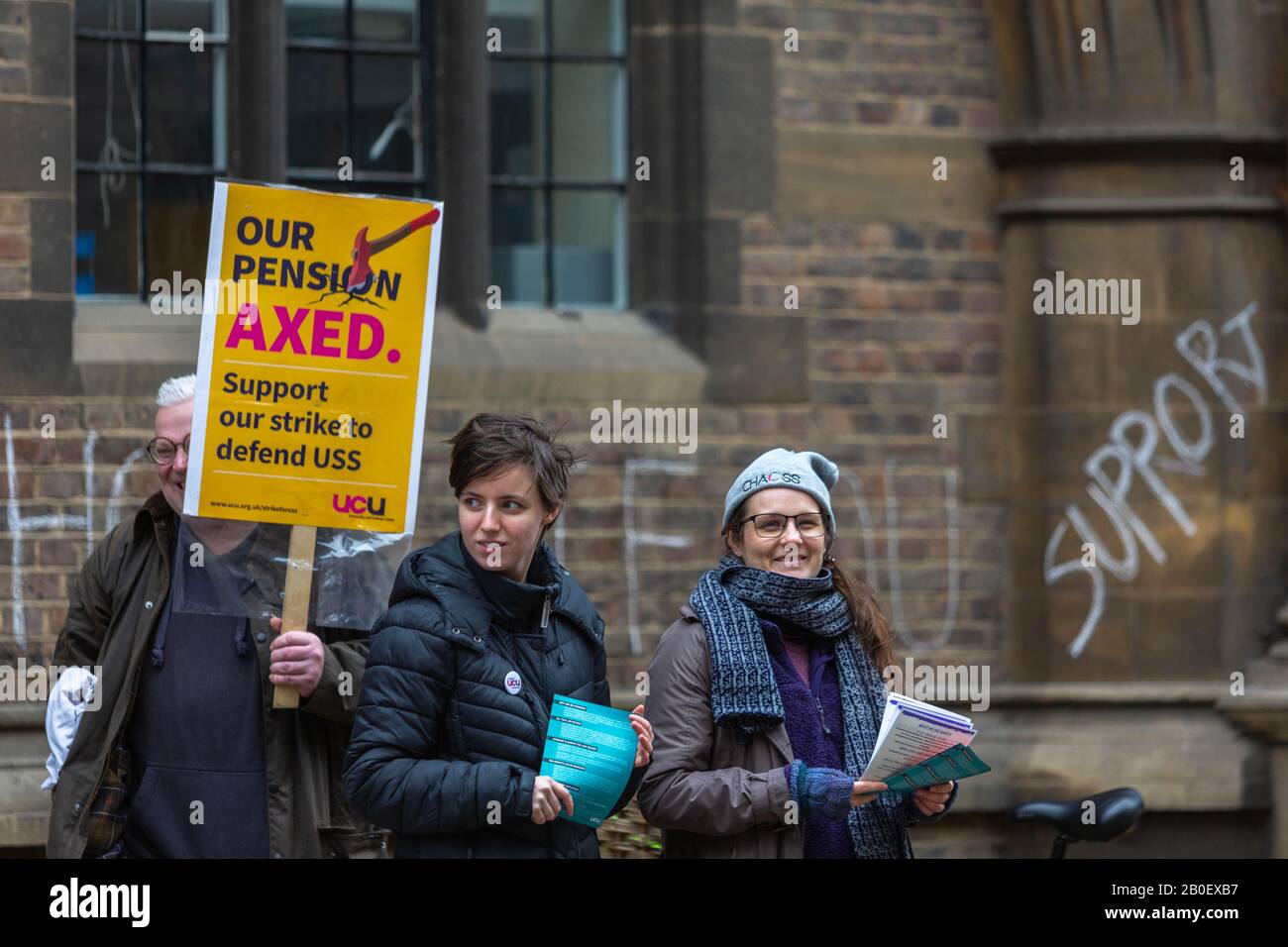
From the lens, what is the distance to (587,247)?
7.62m

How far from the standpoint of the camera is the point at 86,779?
4047 mm

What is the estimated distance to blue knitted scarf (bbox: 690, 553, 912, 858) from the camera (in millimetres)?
3914

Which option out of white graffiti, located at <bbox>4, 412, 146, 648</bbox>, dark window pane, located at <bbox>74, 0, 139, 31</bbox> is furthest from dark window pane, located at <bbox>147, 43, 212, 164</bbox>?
white graffiti, located at <bbox>4, 412, 146, 648</bbox>

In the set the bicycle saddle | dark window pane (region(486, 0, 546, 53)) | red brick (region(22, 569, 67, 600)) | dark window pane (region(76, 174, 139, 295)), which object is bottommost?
the bicycle saddle

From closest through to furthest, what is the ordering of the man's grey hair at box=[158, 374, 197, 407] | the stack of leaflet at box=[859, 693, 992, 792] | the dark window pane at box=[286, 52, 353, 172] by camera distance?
the stack of leaflet at box=[859, 693, 992, 792] < the man's grey hair at box=[158, 374, 197, 407] < the dark window pane at box=[286, 52, 353, 172]

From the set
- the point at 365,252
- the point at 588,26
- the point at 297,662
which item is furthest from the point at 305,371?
the point at 588,26

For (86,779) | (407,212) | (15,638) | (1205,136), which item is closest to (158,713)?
(86,779)

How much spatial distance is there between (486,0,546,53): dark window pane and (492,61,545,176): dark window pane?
74 millimetres

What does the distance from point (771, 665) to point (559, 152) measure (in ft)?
13.1

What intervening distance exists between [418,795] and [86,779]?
89 centimetres

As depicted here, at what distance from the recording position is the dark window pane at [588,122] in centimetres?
757

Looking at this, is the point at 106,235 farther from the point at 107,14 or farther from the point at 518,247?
the point at 518,247

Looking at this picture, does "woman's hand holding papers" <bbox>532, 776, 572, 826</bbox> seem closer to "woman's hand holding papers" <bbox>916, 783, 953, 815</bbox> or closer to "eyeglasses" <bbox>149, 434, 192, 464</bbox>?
"woman's hand holding papers" <bbox>916, 783, 953, 815</bbox>

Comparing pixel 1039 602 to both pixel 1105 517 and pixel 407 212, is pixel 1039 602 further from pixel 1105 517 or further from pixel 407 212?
pixel 407 212
